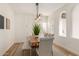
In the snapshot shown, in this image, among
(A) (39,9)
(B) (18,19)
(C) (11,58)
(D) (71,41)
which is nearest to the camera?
(C) (11,58)

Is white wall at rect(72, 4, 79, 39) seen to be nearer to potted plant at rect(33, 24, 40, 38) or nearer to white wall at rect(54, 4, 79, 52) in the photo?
white wall at rect(54, 4, 79, 52)

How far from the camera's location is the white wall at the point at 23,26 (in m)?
4.56

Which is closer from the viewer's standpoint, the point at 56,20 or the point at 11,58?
the point at 11,58

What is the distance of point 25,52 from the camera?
447cm

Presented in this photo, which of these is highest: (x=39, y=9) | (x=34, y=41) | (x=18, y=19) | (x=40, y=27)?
(x=39, y=9)

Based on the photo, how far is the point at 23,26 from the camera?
468 centimetres

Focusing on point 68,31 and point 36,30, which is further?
point 68,31

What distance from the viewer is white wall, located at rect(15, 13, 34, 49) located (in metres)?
4.56

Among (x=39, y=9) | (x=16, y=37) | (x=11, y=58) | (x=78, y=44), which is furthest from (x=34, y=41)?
(x=11, y=58)

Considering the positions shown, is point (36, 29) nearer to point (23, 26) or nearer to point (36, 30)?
point (36, 30)

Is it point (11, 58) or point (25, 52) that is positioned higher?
point (11, 58)

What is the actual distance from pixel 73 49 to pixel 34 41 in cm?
180

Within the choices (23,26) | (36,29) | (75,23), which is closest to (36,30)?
(36,29)

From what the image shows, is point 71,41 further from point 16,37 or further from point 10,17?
point 10,17
